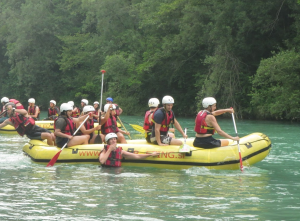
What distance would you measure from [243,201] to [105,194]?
1.88 metres

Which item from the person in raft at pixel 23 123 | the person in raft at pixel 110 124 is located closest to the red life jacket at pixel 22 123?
the person in raft at pixel 23 123

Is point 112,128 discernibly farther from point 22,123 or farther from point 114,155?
point 22,123

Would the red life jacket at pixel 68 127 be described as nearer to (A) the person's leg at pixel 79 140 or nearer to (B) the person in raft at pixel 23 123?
(A) the person's leg at pixel 79 140

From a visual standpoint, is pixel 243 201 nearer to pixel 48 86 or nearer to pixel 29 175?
pixel 29 175

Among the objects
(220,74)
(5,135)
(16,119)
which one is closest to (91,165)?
(16,119)

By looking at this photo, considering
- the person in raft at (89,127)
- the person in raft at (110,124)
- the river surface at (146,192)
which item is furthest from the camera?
the person in raft at (110,124)

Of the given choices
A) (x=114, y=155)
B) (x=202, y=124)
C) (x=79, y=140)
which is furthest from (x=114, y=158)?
(x=202, y=124)

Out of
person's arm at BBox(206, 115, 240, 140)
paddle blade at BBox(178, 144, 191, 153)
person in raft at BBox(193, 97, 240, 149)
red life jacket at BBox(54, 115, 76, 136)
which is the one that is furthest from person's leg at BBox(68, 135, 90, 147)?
person's arm at BBox(206, 115, 240, 140)

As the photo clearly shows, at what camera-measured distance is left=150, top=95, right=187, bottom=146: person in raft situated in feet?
31.9

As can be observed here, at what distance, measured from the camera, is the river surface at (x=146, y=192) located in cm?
650

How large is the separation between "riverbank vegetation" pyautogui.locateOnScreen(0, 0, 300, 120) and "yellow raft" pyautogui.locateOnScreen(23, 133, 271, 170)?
13722 millimetres

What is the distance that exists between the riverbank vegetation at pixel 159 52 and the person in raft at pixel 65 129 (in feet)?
47.5

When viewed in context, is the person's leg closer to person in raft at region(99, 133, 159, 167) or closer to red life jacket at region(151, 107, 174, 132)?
person in raft at region(99, 133, 159, 167)

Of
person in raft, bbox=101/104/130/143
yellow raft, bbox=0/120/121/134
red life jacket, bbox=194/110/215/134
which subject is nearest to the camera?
red life jacket, bbox=194/110/215/134
